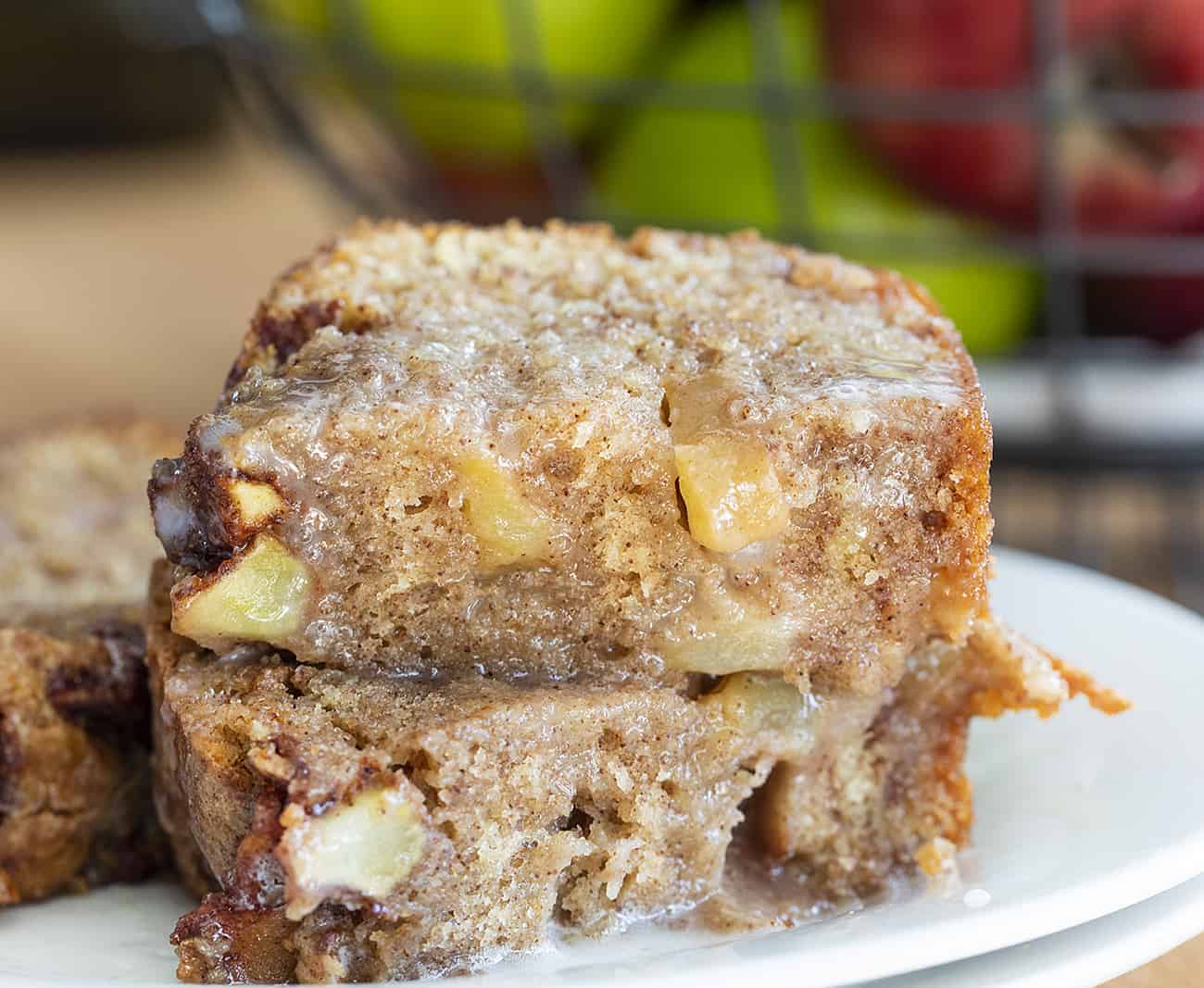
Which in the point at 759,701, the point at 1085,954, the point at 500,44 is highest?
the point at 500,44

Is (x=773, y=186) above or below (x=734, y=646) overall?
above

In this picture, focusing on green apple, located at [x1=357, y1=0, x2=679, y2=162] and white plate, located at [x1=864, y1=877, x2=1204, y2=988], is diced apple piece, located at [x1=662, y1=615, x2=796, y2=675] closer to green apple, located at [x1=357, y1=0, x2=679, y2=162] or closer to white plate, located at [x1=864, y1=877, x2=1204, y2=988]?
white plate, located at [x1=864, y1=877, x2=1204, y2=988]

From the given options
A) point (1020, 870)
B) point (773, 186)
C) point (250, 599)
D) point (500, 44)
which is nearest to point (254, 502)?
point (250, 599)

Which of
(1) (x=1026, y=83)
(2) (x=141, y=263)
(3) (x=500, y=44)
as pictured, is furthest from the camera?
(2) (x=141, y=263)

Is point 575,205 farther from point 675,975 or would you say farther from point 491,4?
point 675,975

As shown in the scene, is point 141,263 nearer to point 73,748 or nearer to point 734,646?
point 73,748

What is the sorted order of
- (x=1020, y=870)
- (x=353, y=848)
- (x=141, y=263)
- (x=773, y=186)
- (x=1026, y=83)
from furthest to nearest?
(x=141, y=263) < (x=773, y=186) < (x=1026, y=83) < (x=1020, y=870) < (x=353, y=848)

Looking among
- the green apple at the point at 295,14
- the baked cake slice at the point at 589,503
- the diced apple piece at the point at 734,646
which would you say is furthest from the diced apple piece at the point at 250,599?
the green apple at the point at 295,14
